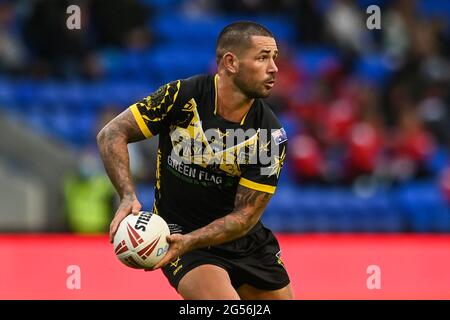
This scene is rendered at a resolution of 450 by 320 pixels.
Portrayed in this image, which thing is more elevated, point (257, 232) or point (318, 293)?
point (257, 232)

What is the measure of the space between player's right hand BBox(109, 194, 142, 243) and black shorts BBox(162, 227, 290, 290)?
546 mm

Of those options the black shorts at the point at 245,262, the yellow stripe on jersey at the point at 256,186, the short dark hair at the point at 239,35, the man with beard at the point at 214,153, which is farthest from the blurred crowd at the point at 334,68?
the short dark hair at the point at 239,35

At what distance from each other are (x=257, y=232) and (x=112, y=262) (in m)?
2.75

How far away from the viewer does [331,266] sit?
9.16 m

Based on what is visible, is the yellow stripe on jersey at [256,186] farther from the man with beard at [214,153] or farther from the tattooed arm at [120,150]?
the tattooed arm at [120,150]

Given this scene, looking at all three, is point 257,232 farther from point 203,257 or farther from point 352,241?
point 352,241

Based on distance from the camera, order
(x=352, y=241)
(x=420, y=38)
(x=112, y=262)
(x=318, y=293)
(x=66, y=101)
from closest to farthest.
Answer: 1. (x=318, y=293)
2. (x=112, y=262)
3. (x=352, y=241)
4. (x=66, y=101)
5. (x=420, y=38)

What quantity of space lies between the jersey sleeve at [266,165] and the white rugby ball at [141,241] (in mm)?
642

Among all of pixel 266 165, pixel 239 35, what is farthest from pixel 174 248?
pixel 239 35

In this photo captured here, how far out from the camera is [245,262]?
6.50 m

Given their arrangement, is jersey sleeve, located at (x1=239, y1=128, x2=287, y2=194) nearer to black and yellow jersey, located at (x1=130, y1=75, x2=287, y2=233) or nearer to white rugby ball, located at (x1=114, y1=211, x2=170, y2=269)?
black and yellow jersey, located at (x1=130, y1=75, x2=287, y2=233)

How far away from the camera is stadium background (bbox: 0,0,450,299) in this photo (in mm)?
12141

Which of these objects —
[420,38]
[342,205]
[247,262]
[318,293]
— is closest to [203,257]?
[247,262]
